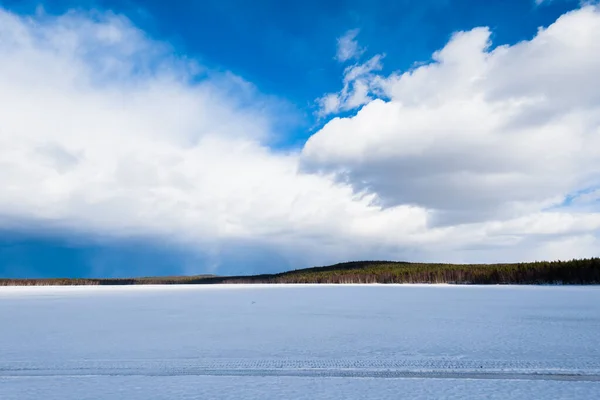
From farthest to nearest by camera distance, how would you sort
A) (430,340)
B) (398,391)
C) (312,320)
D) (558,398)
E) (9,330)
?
(312,320)
(9,330)
(430,340)
(398,391)
(558,398)

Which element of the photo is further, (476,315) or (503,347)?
(476,315)

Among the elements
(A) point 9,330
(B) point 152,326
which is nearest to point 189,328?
(B) point 152,326

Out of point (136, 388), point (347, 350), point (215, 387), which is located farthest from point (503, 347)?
point (136, 388)

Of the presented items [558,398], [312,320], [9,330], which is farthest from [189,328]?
[558,398]

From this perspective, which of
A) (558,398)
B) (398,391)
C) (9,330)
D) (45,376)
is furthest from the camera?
(9,330)

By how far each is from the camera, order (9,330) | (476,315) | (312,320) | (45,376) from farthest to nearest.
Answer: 1. (476,315)
2. (312,320)
3. (9,330)
4. (45,376)

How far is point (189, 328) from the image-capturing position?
43.5ft

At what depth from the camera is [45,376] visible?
736cm

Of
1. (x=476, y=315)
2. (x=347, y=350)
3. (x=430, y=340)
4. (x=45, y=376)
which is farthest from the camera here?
(x=476, y=315)

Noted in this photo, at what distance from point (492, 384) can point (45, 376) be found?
7157 mm

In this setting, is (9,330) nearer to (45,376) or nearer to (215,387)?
(45,376)

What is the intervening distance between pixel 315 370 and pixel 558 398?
3.63 metres

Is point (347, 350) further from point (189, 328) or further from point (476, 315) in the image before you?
point (476, 315)

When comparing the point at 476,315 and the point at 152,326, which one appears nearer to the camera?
the point at 152,326
